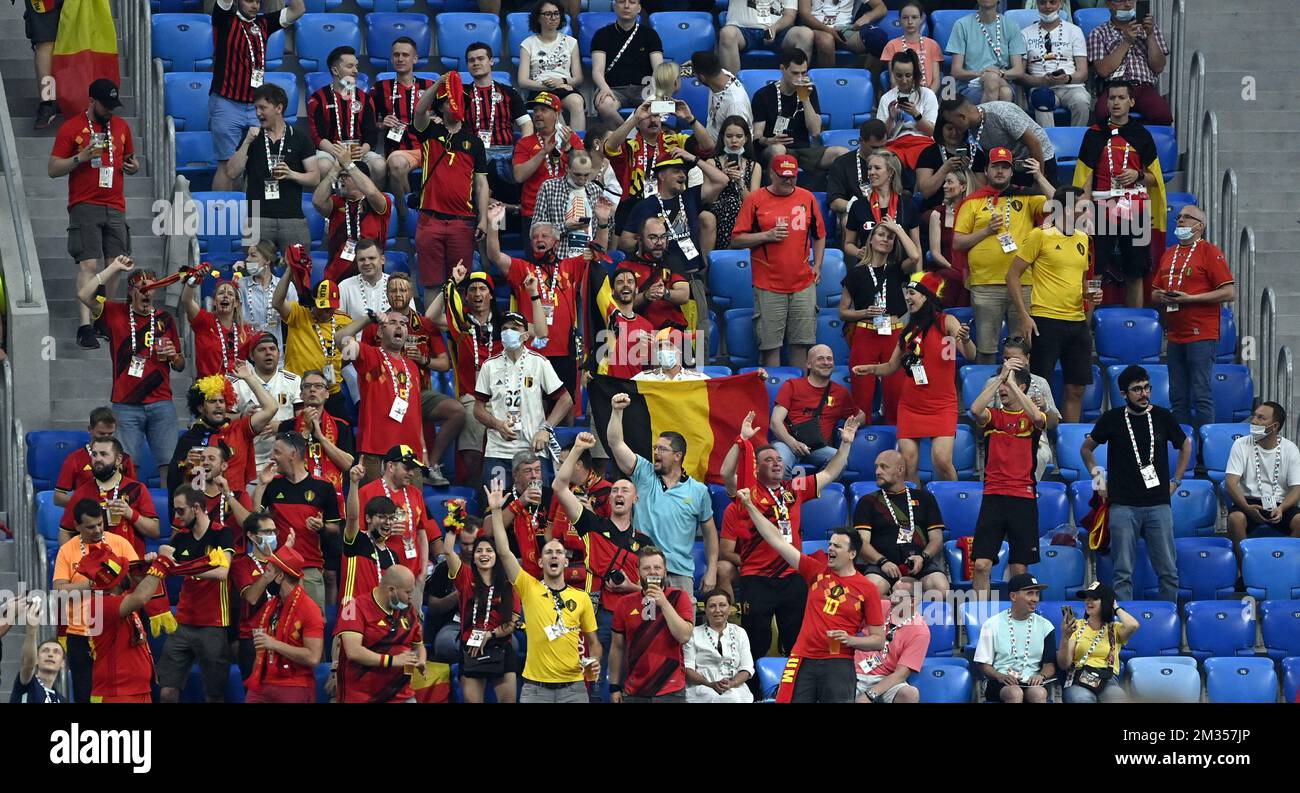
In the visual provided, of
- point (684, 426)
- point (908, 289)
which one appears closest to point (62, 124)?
point (684, 426)

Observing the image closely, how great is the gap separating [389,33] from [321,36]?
0.56 m

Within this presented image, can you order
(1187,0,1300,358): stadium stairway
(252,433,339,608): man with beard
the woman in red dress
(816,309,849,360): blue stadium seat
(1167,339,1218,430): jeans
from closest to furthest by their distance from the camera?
(252,433,339,608): man with beard → the woman in red dress → (1167,339,1218,430): jeans → (816,309,849,360): blue stadium seat → (1187,0,1300,358): stadium stairway

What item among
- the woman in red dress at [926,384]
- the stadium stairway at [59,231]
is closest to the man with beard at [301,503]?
the stadium stairway at [59,231]

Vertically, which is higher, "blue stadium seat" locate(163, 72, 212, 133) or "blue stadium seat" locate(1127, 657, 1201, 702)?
"blue stadium seat" locate(163, 72, 212, 133)

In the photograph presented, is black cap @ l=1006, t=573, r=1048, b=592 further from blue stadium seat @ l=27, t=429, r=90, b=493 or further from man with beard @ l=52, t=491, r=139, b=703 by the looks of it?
blue stadium seat @ l=27, t=429, r=90, b=493

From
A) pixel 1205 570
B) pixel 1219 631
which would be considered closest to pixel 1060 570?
pixel 1205 570

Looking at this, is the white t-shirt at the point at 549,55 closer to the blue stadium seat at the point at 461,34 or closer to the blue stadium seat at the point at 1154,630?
the blue stadium seat at the point at 461,34

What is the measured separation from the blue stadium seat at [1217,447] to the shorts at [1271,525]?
18.8 inches

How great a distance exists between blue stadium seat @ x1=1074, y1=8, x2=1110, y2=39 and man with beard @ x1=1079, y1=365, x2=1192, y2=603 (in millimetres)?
→ 4899

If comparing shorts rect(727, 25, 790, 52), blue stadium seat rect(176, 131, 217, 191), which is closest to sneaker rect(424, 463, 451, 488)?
blue stadium seat rect(176, 131, 217, 191)

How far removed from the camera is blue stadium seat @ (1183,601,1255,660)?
1525 cm

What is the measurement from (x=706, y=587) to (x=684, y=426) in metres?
1.53

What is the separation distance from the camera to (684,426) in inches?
630
